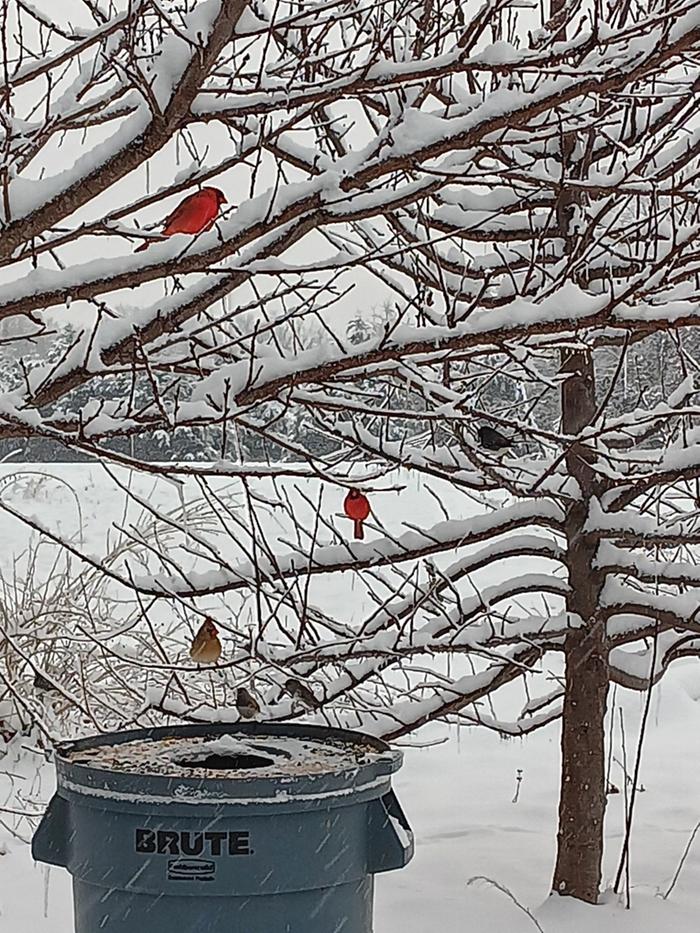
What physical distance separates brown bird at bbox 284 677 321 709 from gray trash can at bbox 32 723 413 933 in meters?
1.00

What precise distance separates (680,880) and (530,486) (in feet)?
5.55

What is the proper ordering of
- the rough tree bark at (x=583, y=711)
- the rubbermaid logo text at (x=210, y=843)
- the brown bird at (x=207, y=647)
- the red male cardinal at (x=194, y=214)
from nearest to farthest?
the rubbermaid logo text at (x=210, y=843) < the red male cardinal at (x=194, y=214) < the brown bird at (x=207, y=647) < the rough tree bark at (x=583, y=711)

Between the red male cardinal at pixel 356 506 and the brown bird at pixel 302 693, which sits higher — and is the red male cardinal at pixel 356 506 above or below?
above

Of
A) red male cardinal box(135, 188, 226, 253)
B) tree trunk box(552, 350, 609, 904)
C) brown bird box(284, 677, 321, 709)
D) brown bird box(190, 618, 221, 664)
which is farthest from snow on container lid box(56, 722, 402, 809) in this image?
tree trunk box(552, 350, 609, 904)

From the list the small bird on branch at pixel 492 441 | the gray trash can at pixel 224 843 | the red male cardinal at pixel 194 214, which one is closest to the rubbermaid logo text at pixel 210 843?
the gray trash can at pixel 224 843

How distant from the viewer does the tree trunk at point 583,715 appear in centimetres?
328

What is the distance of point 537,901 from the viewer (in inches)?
141

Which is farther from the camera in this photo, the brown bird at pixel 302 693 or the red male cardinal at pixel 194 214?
the brown bird at pixel 302 693

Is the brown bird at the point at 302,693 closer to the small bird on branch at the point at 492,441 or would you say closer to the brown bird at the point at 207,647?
the brown bird at the point at 207,647

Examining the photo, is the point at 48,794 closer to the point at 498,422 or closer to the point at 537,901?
the point at 537,901

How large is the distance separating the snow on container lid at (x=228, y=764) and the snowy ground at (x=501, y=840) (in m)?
1.21

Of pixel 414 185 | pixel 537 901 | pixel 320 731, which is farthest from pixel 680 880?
pixel 414 185

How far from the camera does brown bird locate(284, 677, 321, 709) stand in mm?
3109

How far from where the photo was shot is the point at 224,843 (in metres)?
1.85
